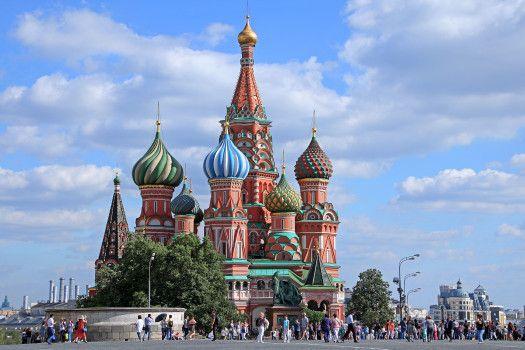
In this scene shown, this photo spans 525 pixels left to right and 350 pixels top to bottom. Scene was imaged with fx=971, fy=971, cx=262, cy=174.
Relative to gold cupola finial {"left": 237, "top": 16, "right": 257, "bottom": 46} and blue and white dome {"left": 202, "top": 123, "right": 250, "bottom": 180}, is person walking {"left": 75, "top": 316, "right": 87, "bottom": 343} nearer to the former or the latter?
blue and white dome {"left": 202, "top": 123, "right": 250, "bottom": 180}

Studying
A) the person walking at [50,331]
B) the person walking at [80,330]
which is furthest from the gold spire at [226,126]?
the person walking at [80,330]

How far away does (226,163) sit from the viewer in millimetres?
77438

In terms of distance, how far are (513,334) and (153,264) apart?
2479 cm

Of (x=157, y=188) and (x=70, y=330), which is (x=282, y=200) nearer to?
(x=157, y=188)

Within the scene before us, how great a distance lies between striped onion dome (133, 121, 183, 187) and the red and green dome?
10.4m

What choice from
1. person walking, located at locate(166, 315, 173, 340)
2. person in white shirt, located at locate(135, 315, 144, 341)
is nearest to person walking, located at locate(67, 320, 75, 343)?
person in white shirt, located at locate(135, 315, 144, 341)

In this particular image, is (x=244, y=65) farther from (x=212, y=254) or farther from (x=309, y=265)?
(x=212, y=254)

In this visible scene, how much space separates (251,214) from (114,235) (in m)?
13.0

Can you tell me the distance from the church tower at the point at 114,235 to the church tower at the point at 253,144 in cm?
1155

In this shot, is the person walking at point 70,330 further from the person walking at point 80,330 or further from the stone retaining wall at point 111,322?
the person walking at point 80,330

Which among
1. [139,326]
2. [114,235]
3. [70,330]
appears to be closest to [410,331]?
[139,326]

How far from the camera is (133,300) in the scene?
61188 millimetres

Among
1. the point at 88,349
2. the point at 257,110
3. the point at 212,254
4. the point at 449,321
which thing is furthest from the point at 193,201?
the point at 88,349

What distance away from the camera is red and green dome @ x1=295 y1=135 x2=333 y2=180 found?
83.6 metres
